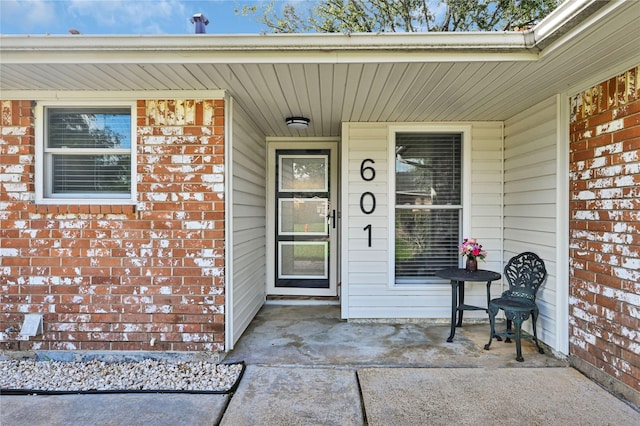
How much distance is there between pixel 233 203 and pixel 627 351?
307cm

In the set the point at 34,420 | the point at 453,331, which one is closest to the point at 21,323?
the point at 34,420

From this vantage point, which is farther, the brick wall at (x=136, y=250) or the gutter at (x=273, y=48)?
the brick wall at (x=136, y=250)

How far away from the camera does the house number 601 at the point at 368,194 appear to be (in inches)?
149

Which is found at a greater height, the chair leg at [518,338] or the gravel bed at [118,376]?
the chair leg at [518,338]

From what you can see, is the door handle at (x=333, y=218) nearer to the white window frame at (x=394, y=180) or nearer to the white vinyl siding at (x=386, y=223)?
the white vinyl siding at (x=386, y=223)

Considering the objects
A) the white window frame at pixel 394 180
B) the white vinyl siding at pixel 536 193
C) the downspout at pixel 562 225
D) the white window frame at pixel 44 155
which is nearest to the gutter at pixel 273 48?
the white window frame at pixel 44 155

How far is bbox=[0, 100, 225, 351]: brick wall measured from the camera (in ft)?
9.36

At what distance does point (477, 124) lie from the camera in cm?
373

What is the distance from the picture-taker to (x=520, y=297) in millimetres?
3145

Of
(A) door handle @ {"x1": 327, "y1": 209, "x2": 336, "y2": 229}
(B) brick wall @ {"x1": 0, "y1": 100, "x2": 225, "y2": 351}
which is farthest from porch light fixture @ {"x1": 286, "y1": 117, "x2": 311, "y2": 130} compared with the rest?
(A) door handle @ {"x1": 327, "y1": 209, "x2": 336, "y2": 229}

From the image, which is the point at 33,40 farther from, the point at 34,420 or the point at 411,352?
the point at 411,352

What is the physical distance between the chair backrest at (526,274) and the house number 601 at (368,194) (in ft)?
4.70

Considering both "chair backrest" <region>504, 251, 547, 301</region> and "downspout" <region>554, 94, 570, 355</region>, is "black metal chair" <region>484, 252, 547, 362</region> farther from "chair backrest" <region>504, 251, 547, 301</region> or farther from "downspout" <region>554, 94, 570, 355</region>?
"downspout" <region>554, 94, 570, 355</region>

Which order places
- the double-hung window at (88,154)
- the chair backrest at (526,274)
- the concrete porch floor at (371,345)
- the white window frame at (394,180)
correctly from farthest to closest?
the white window frame at (394,180) < the chair backrest at (526,274) < the double-hung window at (88,154) < the concrete porch floor at (371,345)
